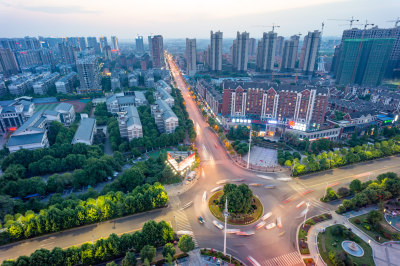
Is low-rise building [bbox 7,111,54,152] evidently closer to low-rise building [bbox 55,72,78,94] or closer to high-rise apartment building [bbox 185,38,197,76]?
low-rise building [bbox 55,72,78,94]

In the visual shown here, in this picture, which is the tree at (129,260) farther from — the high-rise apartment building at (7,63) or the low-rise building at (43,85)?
the high-rise apartment building at (7,63)

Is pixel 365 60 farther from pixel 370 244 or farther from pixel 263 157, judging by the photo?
pixel 370 244

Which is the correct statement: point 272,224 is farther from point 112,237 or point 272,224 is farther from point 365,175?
point 365,175

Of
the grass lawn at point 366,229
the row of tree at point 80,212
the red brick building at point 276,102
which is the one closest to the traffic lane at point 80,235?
the row of tree at point 80,212

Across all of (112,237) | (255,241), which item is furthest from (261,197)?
(112,237)

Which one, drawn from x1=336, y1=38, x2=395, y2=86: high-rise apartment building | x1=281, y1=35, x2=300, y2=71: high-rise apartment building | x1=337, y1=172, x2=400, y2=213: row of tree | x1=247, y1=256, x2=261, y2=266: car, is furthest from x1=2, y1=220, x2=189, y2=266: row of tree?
x1=281, y1=35, x2=300, y2=71: high-rise apartment building
